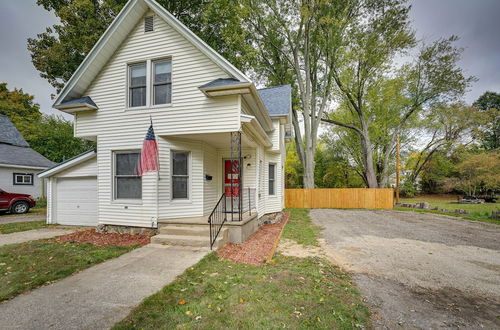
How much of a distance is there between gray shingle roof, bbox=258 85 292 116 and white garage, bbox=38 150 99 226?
27.0 feet

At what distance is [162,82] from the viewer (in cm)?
745

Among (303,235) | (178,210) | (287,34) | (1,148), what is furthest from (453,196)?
(1,148)

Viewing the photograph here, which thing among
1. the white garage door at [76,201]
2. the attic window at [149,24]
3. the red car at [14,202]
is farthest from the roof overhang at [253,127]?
the red car at [14,202]

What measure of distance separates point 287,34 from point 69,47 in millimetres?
15922

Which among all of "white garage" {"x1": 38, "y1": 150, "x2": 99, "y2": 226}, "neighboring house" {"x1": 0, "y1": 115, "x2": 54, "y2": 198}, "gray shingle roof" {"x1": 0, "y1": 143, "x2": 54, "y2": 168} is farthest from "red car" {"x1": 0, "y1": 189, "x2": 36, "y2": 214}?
"white garage" {"x1": 38, "y1": 150, "x2": 99, "y2": 226}

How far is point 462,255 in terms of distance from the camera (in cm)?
595

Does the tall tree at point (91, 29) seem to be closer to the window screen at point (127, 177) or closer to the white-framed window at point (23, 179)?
the white-framed window at point (23, 179)

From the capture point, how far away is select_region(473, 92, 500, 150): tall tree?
83.9 feet

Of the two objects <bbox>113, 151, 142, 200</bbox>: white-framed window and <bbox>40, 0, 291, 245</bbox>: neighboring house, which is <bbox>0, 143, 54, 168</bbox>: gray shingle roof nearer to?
<bbox>40, 0, 291, 245</bbox>: neighboring house

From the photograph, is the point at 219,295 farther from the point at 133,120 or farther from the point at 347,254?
the point at 133,120

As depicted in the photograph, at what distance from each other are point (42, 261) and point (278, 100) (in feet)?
35.8

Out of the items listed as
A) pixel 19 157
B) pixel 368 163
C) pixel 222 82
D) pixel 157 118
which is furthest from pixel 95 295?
pixel 368 163

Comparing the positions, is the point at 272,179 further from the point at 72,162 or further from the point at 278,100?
the point at 72,162

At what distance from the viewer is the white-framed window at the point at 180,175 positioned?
7.48m
